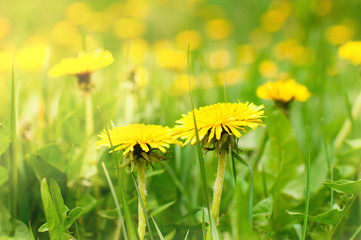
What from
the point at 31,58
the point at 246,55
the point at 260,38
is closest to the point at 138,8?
the point at 260,38

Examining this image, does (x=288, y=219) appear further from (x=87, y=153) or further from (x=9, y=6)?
(x=9, y=6)

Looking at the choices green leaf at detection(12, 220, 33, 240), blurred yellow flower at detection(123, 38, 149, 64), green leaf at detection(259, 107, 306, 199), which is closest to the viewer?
green leaf at detection(12, 220, 33, 240)

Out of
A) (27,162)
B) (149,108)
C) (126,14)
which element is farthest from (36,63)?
(126,14)

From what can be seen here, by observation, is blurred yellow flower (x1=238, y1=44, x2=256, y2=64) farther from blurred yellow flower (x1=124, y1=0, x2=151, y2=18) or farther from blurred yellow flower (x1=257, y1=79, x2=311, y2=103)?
blurred yellow flower (x1=257, y1=79, x2=311, y2=103)

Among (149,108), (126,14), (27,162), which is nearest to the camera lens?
(27,162)

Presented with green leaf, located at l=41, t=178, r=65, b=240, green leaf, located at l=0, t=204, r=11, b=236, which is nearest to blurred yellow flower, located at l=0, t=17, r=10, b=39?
green leaf, located at l=0, t=204, r=11, b=236

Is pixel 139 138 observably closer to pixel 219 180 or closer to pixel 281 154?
pixel 219 180
